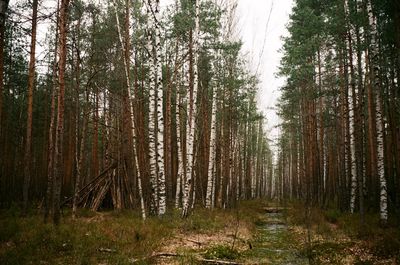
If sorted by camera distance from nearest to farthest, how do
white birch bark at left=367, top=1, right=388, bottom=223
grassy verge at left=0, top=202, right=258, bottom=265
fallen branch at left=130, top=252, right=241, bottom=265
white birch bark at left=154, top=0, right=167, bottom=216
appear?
grassy verge at left=0, top=202, right=258, bottom=265 < fallen branch at left=130, top=252, right=241, bottom=265 < white birch bark at left=367, top=1, right=388, bottom=223 < white birch bark at left=154, top=0, right=167, bottom=216

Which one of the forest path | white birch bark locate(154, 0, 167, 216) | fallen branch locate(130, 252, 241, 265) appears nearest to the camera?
fallen branch locate(130, 252, 241, 265)

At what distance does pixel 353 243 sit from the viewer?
31.9 feet

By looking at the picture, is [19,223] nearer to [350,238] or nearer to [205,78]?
[350,238]

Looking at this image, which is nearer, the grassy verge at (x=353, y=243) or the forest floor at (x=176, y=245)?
the forest floor at (x=176, y=245)

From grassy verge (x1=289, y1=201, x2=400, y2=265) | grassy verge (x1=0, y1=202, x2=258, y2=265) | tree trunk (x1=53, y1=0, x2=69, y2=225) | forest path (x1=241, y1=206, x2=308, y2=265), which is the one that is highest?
tree trunk (x1=53, y1=0, x2=69, y2=225)

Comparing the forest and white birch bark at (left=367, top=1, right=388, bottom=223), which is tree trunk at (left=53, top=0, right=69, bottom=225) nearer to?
the forest

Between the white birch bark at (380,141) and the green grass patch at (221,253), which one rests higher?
the white birch bark at (380,141)

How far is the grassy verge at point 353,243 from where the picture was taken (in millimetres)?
8195

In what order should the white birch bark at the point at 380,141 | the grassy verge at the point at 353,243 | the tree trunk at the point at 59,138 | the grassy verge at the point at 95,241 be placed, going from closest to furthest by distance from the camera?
1. the grassy verge at the point at 95,241
2. the grassy verge at the point at 353,243
3. the tree trunk at the point at 59,138
4. the white birch bark at the point at 380,141

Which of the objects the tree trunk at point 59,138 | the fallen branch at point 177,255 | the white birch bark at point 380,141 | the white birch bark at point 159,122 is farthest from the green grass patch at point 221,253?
the white birch bark at point 380,141

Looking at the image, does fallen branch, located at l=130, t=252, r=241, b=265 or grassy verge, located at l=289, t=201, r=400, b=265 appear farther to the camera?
grassy verge, located at l=289, t=201, r=400, b=265

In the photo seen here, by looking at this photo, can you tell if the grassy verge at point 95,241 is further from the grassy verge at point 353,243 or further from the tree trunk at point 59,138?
the grassy verge at point 353,243

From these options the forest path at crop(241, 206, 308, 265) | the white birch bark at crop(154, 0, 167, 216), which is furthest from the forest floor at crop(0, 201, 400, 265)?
the white birch bark at crop(154, 0, 167, 216)

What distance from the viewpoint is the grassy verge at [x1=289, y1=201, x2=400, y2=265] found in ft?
26.9
